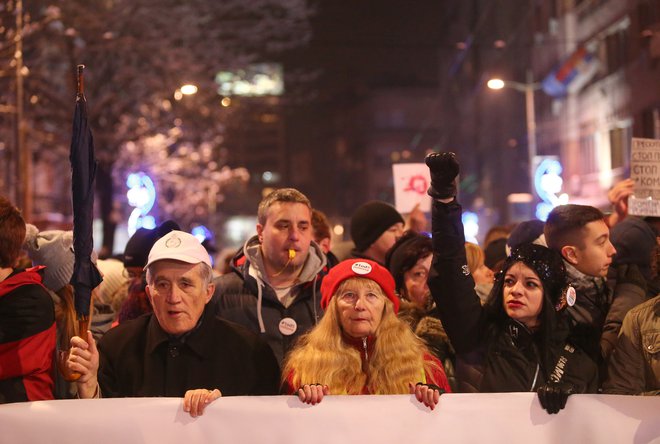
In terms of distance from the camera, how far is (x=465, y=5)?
228 ft

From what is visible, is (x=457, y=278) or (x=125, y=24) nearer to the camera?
(x=457, y=278)

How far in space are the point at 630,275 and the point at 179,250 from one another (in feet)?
8.69

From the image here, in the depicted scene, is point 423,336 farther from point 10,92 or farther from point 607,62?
point 607,62

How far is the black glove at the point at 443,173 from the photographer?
4586mm

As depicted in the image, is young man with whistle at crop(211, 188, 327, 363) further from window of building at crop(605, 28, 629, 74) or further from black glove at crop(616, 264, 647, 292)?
window of building at crop(605, 28, 629, 74)

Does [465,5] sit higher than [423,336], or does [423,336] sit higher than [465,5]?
[465,5]

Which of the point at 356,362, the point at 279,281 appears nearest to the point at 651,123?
the point at 279,281

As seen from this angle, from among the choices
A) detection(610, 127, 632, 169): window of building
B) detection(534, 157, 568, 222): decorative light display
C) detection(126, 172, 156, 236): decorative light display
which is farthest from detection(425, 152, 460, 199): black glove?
detection(610, 127, 632, 169): window of building

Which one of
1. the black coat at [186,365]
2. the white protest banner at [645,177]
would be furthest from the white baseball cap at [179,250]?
the white protest banner at [645,177]

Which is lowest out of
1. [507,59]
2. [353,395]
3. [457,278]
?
[353,395]

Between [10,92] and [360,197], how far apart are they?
91.7 metres

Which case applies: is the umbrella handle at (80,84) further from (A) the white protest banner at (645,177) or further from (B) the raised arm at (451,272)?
(A) the white protest banner at (645,177)

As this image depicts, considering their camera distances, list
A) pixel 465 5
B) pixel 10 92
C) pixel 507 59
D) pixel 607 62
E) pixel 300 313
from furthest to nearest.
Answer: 1. pixel 465 5
2. pixel 507 59
3. pixel 607 62
4. pixel 10 92
5. pixel 300 313

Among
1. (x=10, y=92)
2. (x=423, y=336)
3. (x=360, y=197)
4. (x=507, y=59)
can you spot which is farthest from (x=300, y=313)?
(x=360, y=197)
